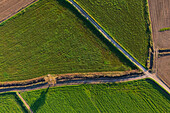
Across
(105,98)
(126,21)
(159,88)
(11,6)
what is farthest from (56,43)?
(159,88)

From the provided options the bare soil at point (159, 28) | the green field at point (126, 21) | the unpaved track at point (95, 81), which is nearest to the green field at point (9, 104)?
the unpaved track at point (95, 81)

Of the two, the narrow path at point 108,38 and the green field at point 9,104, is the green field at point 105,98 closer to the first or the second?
the green field at point 9,104

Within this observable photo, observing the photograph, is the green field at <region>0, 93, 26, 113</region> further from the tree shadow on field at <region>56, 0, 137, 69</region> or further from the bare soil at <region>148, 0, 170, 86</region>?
the bare soil at <region>148, 0, 170, 86</region>

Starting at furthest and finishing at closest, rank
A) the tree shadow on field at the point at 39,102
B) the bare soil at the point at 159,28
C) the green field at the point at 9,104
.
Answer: the green field at the point at 9,104 → the tree shadow on field at the point at 39,102 → the bare soil at the point at 159,28

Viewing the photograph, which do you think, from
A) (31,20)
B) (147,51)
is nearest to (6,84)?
(31,20)

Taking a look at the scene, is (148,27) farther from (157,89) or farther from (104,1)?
(157,89)

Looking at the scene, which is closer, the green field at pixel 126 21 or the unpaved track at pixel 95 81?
the green field at pixel 126 21
